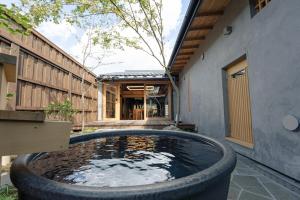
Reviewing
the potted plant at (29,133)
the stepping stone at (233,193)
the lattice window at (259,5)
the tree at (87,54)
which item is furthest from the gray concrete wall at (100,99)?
the potted plant at (29,133)

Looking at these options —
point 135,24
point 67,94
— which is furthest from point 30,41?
point 135,24

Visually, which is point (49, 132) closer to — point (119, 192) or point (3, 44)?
point (119, 192)

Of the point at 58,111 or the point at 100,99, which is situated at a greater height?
the point at 100,99

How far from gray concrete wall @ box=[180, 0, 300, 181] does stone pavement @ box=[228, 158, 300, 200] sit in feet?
0.80

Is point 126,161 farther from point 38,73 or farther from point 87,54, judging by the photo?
point 87,54

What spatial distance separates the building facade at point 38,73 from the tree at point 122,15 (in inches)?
47.2

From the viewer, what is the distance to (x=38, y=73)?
18.9ft

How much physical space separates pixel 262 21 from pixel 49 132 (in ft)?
11.3

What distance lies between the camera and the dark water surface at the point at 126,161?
152cm

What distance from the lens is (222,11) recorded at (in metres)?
4.59

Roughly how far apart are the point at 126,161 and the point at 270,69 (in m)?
2.55

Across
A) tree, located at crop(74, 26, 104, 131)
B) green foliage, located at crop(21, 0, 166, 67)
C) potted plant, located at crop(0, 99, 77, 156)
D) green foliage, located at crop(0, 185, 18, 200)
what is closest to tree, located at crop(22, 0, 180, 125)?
green foliage, located at crop(21, 0, 166, 67)

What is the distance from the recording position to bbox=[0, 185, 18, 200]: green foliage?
200 centimetres

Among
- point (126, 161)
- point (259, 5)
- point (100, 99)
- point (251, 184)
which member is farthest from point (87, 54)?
point (251, 184)
